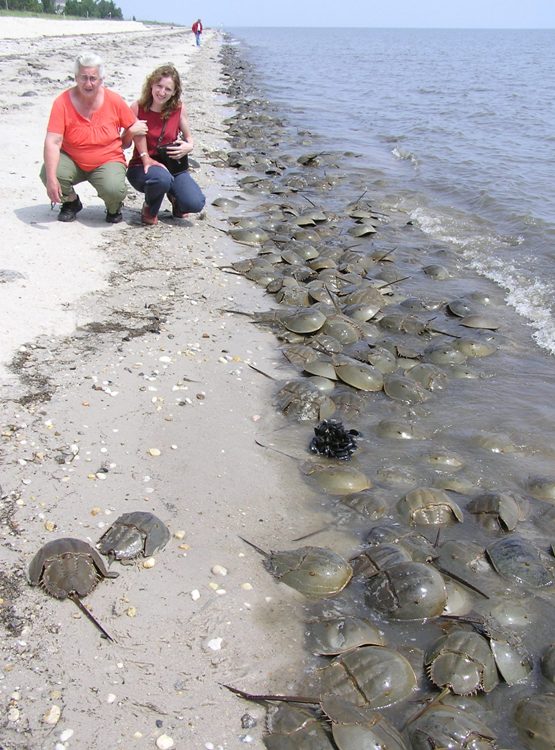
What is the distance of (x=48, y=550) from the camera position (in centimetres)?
232

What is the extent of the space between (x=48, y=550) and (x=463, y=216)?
24.5 ft

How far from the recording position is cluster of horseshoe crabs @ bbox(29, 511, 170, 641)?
2244 mm

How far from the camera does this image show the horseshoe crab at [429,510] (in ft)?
9.31

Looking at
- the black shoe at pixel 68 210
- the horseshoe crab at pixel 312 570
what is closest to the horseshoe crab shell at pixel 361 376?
the horseshoe crab at pixel 312 570

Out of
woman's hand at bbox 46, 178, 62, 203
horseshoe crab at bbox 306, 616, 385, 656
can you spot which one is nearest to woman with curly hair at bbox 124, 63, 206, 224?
woman's hand at bbox 46, 178, 62, 203

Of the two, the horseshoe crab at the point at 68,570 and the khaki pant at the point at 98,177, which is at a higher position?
the khaki pant at the point at 98,177

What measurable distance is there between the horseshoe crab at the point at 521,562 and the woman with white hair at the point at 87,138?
4349 mm

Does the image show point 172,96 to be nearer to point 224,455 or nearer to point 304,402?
point 304,402

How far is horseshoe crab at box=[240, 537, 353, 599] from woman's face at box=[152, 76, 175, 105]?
443 cm

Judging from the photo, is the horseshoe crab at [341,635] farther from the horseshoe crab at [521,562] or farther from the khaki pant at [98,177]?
the khaki pant at [98,177]

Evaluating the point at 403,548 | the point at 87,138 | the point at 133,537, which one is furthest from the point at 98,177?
the point at 403,548

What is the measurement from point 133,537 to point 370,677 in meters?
1.04

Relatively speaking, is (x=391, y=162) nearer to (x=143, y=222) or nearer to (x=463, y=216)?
(x=463, y=216)

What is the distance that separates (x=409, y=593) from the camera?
2.34m
